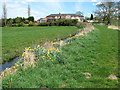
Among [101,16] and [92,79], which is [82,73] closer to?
[92,79]

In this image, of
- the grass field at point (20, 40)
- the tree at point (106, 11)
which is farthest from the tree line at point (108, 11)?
the grass field at point (20, 40)

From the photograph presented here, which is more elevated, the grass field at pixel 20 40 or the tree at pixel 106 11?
the tree at pixel 106 11

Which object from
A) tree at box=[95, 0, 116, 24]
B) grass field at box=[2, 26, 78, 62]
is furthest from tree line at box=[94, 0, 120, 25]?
grass field at box=[2, 26, 78, 62]

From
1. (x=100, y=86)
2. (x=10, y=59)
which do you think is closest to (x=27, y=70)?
(x=100, y=86)

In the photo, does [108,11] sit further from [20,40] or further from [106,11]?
[20,40]

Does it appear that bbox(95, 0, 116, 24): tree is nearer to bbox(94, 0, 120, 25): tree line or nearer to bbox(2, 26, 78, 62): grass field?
bbox(94, 0, 120, 25): tree line

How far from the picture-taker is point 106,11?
48094 millimetres

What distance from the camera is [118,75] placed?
4406 millimetres

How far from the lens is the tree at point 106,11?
46.8 meters

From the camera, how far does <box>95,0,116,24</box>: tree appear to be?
1841 inches

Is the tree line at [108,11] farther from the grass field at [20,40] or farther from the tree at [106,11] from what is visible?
the grass field at [20,40]

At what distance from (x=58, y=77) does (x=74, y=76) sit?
0.53 meters

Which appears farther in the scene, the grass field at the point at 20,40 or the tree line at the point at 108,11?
the tree line at the point at 108,11

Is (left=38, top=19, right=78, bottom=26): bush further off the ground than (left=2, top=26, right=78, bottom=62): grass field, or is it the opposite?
(left=38, top=19, right=78, bottom=26): bush
